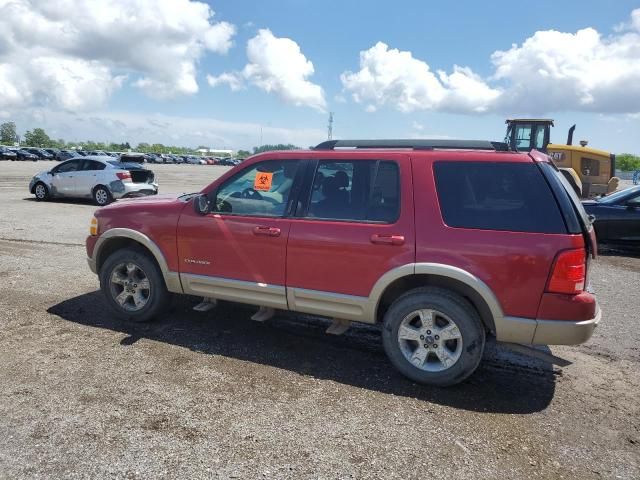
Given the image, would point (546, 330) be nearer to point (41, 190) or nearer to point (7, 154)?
point (41, 190)

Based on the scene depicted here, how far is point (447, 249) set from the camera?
12.1 feet

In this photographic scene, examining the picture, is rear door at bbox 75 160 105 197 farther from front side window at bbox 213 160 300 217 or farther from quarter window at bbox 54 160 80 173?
front side window at bbox 213 160 300 217

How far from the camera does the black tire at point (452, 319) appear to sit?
12.2 feet

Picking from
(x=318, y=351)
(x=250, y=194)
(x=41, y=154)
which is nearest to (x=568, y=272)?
(x=318, y=351)

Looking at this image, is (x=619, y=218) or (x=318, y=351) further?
(x=619, y=218)

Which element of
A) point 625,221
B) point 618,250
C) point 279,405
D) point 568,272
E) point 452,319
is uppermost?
point 568,272

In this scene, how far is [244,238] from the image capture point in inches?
174

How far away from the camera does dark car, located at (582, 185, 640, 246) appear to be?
9.62 m

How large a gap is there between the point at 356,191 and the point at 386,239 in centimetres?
55

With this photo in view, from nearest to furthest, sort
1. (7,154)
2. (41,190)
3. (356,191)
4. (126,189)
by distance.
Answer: (356,191) < (126,189) < (41,190) < (7,154)

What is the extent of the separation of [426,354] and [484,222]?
114 cm

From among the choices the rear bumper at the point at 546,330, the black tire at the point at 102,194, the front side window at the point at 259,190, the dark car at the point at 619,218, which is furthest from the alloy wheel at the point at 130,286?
the black tire at the point at 102,194

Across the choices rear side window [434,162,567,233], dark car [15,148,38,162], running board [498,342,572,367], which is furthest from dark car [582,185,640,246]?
dark car [15,148,38,162]

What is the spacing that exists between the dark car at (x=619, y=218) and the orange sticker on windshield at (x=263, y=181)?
7.81 m
